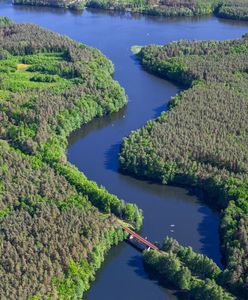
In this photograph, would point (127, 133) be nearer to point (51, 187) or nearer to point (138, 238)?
point (51, 187)

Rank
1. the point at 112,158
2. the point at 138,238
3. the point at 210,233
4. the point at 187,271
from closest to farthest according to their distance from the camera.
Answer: the point at 187,271
the point at 138,238
the point at 210,233
the point at 112,158

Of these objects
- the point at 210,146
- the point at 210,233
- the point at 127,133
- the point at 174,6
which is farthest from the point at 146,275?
the point at 174,6

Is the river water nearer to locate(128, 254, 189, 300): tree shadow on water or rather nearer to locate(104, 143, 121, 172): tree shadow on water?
locate(104, 143, 121, 172): tree shadow on water

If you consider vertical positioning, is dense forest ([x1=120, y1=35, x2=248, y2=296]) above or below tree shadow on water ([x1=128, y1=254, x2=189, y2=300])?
above

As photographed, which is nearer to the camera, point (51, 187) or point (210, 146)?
point (51, 187)

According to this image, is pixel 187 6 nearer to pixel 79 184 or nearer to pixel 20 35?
pixel 20 35

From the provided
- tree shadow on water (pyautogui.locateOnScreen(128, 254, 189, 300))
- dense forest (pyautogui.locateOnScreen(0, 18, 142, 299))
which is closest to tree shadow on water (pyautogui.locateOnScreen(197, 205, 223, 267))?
tree shadow on water (pyautogui.locateOnScreen(128, 254, 189, 300))

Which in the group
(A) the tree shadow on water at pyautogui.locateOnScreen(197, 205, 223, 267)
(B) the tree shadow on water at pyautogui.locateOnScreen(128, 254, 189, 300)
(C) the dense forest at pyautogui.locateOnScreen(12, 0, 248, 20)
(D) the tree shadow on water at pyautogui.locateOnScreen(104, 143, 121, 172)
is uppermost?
(C) the dense forest at pyautogui.locateOnScreen(12, 0, 248, 20)
